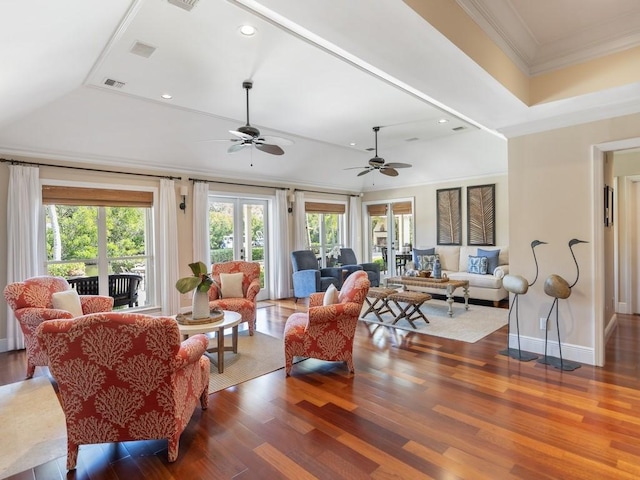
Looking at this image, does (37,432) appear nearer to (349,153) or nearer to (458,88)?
(458,88)

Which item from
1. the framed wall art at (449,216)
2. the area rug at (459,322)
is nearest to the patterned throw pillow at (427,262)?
the framed wall art at (449,216)

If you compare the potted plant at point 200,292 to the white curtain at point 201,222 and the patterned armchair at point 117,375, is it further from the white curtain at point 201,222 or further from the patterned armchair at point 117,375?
the white curtain at point 201,222

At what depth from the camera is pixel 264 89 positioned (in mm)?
4016

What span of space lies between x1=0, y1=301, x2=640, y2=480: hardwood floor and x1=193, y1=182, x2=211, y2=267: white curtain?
9.45 ft

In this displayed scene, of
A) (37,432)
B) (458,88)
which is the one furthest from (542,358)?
(37,432)

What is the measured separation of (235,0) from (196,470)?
2.98 metres

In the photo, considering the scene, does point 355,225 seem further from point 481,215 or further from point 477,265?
point 477,265

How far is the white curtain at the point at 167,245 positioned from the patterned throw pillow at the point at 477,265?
219 inches

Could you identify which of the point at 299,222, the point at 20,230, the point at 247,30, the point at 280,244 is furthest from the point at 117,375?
the point at 299,222

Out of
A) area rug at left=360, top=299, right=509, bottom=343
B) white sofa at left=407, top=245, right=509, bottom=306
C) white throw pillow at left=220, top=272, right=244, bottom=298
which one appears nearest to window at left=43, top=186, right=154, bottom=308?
white throw pillow at left=220, top=272, right=244, bottom=298

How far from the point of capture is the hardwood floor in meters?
2.10

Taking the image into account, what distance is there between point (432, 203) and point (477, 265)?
2016 millimetres

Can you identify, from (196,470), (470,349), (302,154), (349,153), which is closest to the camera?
(196,470)

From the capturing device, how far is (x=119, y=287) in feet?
17.9
